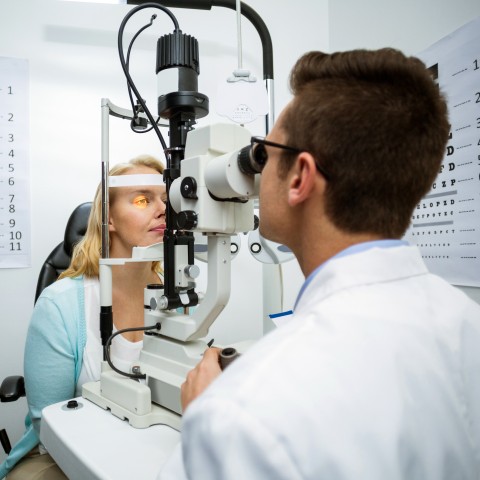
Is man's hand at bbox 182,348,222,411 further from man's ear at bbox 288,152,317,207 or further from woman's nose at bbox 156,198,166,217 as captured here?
woman's nose at bbox 156,198,166,217

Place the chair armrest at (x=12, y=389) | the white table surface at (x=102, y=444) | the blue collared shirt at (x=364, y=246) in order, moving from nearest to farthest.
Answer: the blue collared shirt at (x=364, y=246) → the white table surface at (x=102, y=444) → the chair armrest at (x=12, y=389)

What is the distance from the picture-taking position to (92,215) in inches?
53.5

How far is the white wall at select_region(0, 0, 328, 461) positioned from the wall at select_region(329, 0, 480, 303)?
0.49 metres

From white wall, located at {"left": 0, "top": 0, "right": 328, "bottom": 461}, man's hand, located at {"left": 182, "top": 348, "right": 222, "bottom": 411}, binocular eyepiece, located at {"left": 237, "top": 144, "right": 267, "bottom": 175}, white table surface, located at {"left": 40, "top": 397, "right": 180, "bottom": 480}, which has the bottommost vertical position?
white table surface, located at {"left": 40, "top": 397, "right": 180, "bottom": 480}

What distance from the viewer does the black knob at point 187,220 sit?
751 millimetres

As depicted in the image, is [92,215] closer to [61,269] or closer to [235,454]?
[61,269]

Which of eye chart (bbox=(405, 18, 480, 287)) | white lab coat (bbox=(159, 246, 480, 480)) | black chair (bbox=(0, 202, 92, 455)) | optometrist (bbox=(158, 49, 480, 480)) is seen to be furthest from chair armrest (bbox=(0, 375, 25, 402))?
eye chart (bbox=(405, 18, 480, 287))

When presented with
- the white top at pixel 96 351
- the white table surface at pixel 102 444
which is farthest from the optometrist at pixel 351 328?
the white top at pixel 96 351

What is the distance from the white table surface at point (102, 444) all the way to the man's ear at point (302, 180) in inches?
19.9

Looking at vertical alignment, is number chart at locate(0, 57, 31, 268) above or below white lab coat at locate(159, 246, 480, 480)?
above

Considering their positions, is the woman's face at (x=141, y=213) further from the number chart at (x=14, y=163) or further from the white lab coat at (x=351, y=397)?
the white lab coat at (x=351, y=397)

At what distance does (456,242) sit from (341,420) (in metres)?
0.92

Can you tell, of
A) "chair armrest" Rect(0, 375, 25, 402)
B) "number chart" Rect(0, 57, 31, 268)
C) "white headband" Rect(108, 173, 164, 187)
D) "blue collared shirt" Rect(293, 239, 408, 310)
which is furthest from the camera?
"number chart" Rect(0, 57, 31, 268)

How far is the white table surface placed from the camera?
629 millimetres
